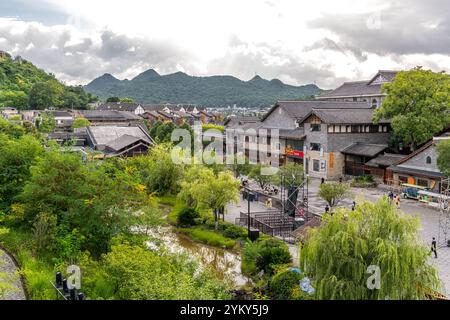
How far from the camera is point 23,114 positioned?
76.6m

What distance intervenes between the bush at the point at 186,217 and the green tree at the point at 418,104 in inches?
689

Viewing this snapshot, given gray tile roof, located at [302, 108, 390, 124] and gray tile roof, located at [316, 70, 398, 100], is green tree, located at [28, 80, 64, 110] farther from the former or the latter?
gray tile roof, located at [302, 108, 390, 124]

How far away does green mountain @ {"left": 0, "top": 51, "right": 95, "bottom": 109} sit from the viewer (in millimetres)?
86750

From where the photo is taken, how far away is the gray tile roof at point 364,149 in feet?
115

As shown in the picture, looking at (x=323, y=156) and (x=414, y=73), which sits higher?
(x=414, y=73)

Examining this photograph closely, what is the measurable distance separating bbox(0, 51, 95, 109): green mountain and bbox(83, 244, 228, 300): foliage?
71.9m

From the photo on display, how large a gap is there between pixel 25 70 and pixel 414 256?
115839 mm

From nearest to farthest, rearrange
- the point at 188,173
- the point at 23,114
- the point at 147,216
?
the point at 147,216 → the point at 188,173 → the point at 23,114

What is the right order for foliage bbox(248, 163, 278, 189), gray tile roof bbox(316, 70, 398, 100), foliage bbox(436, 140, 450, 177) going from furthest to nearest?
gray tile roof bbox(316, 70, 398, 100)
foliage bbox(248, 163, 278, 189)
foliage bbox(436, 140, 450, 177)

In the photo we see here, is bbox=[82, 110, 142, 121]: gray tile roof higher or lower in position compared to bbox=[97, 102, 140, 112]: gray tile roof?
lower

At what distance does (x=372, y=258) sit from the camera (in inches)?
436

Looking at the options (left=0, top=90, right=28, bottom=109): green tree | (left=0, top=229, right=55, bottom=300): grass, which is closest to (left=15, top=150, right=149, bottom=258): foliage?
(left=0, top=229, right=55, bottom=300): grass
